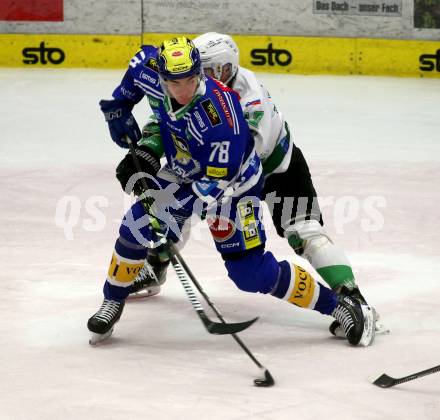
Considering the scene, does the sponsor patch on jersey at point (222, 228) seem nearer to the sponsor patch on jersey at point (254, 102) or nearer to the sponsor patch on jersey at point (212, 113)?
the sponsor patch on jersey at point (212, 113)

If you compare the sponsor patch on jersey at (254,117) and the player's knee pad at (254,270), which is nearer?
the player's knee pad at (254,270)

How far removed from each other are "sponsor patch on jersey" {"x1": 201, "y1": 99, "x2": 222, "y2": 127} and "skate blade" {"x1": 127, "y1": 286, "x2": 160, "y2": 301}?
1154 mm

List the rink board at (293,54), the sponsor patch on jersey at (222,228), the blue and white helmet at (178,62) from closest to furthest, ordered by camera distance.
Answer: the blue and white helmet at (178,62) < the sponsor patch on jersey at (222,228) < the rink board at (293,54)

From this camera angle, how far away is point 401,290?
14.5 feet

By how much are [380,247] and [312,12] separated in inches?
210

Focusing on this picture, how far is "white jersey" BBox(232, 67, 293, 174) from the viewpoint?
3.92m

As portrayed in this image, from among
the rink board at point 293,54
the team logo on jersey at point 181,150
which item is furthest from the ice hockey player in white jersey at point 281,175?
the rink board at point 293,54

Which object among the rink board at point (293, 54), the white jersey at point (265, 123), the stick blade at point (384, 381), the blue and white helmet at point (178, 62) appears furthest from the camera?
the rink board at point (293, 54)

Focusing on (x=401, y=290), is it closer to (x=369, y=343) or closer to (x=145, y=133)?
(x=369, y=343)

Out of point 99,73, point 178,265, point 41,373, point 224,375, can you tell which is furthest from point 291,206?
point 99,73

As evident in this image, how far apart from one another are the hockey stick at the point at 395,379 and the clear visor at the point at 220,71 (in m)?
1.38

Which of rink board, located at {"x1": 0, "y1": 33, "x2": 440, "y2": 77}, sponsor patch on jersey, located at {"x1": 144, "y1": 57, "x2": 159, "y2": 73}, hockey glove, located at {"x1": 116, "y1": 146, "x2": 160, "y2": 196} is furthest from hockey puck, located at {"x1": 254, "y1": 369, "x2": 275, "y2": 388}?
rink board, located at {"x1": 0, "y1": 33, "x2": 440, "y2": 77}

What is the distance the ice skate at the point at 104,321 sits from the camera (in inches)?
144

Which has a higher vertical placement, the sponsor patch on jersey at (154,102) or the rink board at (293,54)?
the sponsor patch on jersey at (154,102)
